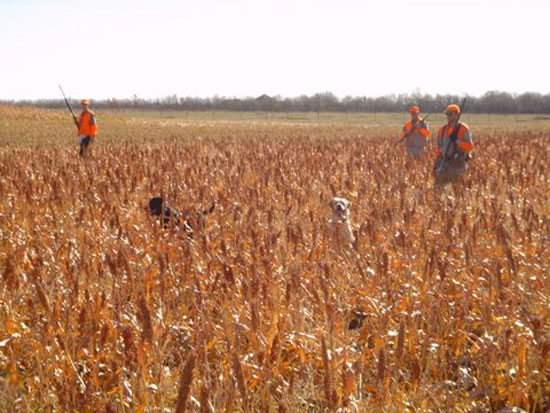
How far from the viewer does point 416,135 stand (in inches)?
502

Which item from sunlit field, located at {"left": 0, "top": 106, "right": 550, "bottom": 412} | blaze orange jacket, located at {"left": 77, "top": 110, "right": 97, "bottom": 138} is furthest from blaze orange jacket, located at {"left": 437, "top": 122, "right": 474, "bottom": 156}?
blaze orange jacket, located at {"left": 77, "top": 110, "right": 97, "bottom": 138}

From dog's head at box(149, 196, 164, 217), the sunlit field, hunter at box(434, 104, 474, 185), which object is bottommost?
the sunlit field

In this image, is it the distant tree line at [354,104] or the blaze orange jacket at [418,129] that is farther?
the distant tree line at [354,104]

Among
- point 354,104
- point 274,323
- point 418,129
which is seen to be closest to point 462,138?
point 418,129

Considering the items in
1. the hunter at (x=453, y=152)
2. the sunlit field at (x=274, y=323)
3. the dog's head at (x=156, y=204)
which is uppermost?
the hunter at (x=453, y=152)

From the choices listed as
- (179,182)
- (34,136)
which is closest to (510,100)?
(34,136)

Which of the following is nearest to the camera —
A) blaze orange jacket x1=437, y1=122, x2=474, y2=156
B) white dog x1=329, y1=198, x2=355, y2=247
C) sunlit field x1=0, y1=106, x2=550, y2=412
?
sunlit field x1=0, y1=106, x2=550, y2=412

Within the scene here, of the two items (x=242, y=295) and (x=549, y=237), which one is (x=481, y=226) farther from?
(x=242, y=295)

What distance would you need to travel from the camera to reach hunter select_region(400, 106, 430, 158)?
41.2ft

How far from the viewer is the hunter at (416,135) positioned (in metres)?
12.6

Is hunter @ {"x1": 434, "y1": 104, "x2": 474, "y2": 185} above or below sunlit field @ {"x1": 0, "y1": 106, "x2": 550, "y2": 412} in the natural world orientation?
above

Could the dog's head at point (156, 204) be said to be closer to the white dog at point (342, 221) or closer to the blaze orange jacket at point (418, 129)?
the white dog at point (342, 221)

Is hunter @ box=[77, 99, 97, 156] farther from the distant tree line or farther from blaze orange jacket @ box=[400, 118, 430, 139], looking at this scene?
the distant tree line

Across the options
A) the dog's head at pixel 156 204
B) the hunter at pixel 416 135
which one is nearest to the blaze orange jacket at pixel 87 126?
the hunter at pixel 416 135
